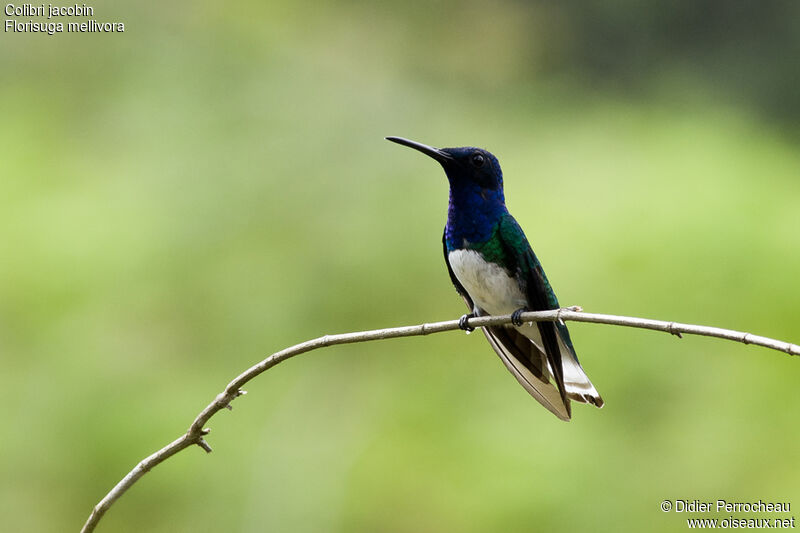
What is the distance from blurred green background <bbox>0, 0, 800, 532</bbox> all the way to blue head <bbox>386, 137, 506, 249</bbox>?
85.1 inches

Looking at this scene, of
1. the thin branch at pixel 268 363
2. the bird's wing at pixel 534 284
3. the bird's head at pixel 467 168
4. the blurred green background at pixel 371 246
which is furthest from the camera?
the blurred green background at pixel 371 246

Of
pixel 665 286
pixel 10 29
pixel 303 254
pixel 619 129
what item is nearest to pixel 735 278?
pixel 665 286

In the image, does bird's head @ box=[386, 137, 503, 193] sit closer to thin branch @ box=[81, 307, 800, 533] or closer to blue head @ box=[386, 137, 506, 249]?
blue head @ box=[386, 137, 506, 249]

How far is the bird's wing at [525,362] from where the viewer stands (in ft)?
7.89

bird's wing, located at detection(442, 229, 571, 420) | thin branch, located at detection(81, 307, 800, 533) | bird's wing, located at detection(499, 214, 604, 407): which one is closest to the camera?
thin branch, located at detection(81, 307, 800, 533)

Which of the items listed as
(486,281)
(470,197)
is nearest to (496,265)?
(486,281)

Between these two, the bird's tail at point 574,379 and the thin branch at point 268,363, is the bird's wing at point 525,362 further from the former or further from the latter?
the thin branch at point 268,363

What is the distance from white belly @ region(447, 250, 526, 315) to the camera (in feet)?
8.55

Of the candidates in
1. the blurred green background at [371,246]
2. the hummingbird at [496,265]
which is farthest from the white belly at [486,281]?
the blurred green background at [371,246]

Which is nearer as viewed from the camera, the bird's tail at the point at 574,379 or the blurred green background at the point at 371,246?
the bird's tail at the point at 574,379

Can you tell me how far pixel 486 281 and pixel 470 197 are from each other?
0.29 meters

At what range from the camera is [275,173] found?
6.52 meters

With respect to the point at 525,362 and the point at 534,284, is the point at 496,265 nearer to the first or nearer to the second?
the point at 534,284

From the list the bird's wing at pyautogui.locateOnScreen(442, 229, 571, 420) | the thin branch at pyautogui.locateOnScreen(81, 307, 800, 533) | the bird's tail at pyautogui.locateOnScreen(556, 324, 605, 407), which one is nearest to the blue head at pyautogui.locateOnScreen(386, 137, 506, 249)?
the bird's wing at pyautogui.locateOnScreen(442, 229, 571, 420)
